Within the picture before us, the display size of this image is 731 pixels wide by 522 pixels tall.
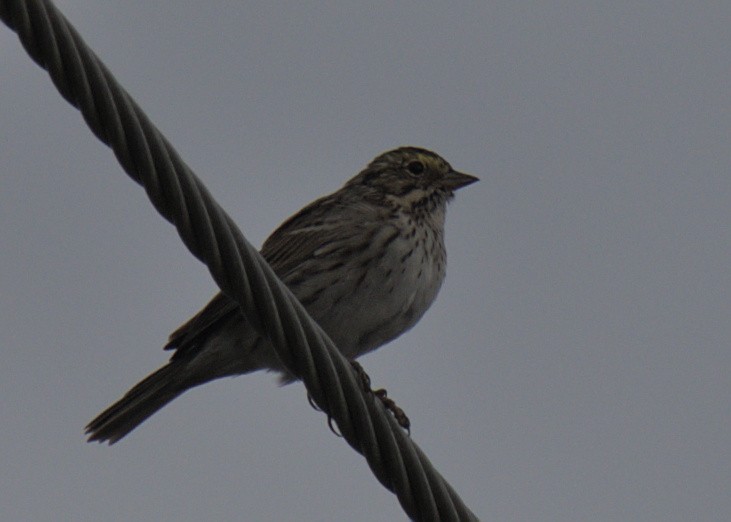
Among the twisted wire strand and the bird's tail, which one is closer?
the twisted wire strand

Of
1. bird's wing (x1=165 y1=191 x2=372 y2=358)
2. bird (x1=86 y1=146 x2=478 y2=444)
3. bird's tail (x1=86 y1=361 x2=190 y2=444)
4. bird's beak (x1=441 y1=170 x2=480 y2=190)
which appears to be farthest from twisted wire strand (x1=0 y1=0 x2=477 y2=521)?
bird's beak (x1=441 y1=170 x2=480 y2=190)

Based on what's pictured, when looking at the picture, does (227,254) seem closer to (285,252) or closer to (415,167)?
(285,252)

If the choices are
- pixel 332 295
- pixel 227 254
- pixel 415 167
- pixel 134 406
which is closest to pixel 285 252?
pixel 332 295

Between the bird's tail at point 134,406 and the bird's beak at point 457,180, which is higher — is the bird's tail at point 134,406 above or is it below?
below

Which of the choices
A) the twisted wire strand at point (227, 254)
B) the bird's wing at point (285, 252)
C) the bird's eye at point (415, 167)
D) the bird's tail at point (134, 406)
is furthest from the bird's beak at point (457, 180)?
the twisted wire strand at point (227, 254)

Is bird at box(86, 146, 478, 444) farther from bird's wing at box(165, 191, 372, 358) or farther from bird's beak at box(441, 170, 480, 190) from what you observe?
bird's beak at box(441, 170, 480, 190)

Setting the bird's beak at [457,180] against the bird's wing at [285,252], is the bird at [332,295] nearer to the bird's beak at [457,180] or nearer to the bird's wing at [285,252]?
the bird's wing at [285,252]

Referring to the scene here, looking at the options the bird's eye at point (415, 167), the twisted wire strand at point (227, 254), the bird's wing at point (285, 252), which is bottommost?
the twisted wire strand at point (227, 254)
